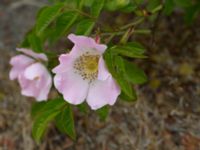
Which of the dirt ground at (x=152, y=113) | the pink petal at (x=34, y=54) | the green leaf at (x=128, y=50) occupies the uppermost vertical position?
the green leaf at (x=128, y=50)

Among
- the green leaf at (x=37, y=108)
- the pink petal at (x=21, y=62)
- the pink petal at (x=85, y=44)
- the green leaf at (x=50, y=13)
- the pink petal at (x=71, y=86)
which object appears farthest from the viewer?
the green leaf at (x=37, y=108)

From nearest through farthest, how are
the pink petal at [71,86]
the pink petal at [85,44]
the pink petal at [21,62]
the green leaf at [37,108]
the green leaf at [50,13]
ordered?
the pink petal at [85,44], the pink petal at [71,86], the green leaf at [50,13], the pink petal at [21,62], the green leaf at [37,108]

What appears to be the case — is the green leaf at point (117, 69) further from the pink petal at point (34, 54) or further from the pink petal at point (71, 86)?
the pink petal at point (34, 54)

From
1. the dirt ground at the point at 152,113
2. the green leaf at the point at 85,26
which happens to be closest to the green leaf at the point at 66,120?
the green leaf at the point at 85,26

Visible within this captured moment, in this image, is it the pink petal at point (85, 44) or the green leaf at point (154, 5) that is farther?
the green leaf at point (154, 5)

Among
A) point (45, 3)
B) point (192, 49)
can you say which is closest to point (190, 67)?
point (192, 49)

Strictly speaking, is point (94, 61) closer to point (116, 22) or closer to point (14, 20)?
point (116, 22)
